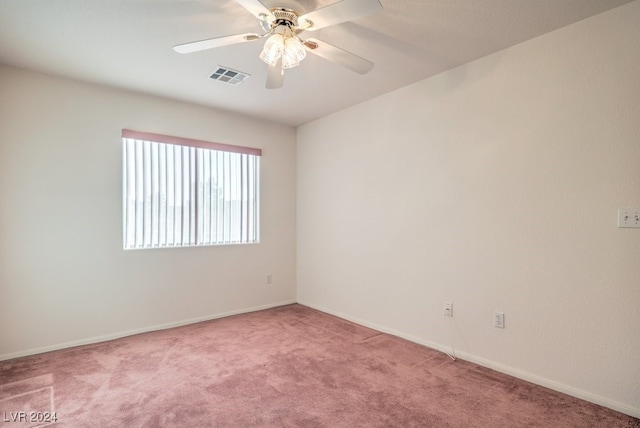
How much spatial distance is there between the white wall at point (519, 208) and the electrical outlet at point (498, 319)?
6cm

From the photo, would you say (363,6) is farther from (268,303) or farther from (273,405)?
(268,303)

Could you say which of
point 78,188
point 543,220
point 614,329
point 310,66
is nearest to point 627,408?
point 614,329

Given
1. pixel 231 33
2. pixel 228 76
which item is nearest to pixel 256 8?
pixel 231 33

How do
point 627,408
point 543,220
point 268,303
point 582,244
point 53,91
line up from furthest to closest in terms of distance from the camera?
1. point 268,303
2. point 53,91
3. point 543,220
4. point 582,244
5. point 627,408

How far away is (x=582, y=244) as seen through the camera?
2.11 meters

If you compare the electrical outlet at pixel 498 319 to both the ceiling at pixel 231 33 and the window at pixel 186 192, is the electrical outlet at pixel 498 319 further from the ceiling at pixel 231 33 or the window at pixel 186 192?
the window at pixel 186 192

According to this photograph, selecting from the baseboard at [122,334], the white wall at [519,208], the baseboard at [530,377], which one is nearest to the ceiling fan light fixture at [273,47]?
the white wall at [519,208]

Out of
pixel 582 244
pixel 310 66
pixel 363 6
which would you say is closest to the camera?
pixel 363 6

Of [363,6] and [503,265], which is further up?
[363,6]

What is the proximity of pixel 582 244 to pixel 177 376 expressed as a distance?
291cm

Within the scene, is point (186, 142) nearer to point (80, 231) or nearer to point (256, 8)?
point (80, 231)

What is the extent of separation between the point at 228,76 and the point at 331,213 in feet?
6.21

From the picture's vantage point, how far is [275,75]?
216 cm

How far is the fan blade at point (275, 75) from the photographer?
207 centimetres
